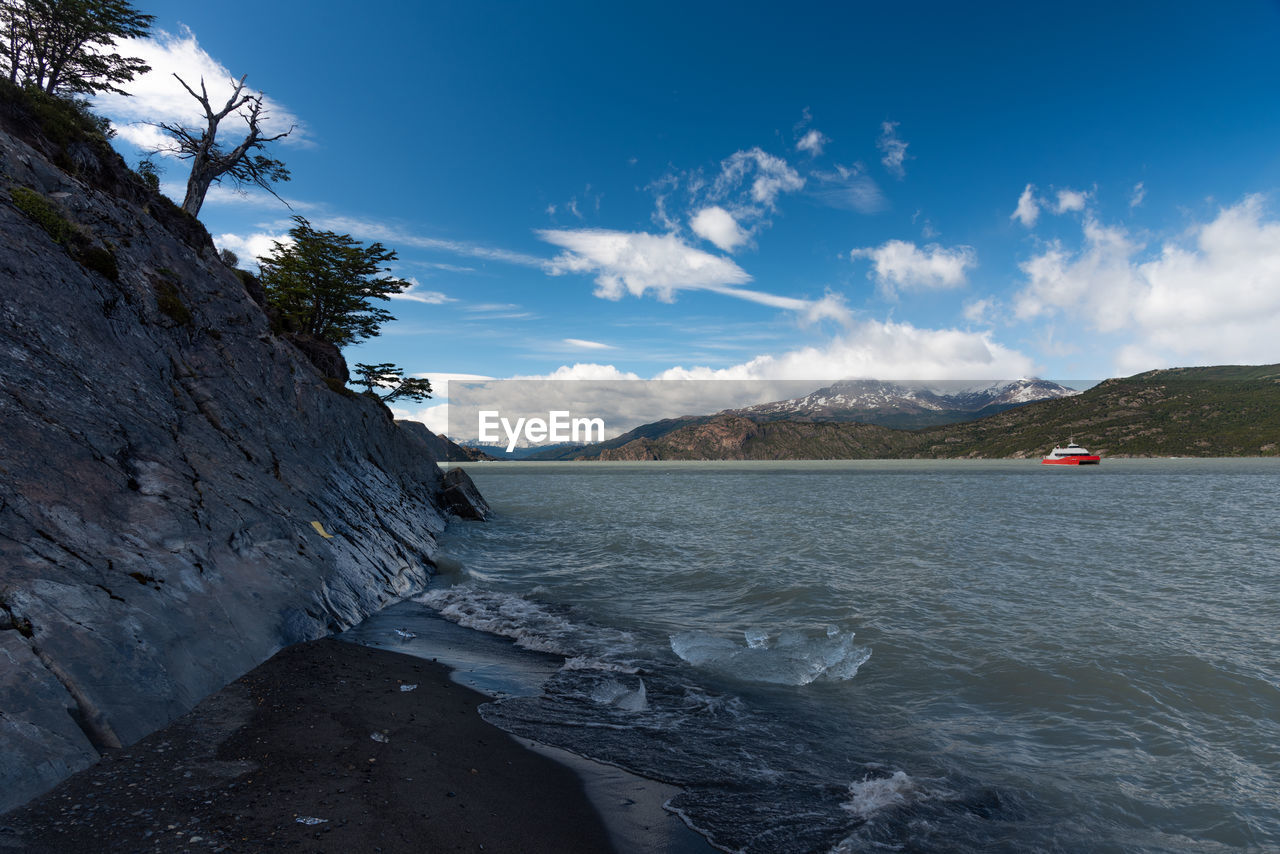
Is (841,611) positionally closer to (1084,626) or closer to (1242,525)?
(1084,626)

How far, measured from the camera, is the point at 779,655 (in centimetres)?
1289

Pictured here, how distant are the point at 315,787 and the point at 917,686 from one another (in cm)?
1127

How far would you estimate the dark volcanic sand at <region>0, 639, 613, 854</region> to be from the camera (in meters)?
5.00

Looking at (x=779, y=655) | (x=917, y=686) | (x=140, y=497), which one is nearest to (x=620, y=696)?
(x=779, y=655)

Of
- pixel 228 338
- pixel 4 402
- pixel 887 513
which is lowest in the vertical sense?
pixel 887 513

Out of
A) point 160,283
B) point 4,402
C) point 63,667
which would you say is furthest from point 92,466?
point 160,283

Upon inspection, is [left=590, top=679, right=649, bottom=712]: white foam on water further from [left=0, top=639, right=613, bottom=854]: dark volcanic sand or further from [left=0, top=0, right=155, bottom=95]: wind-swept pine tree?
[left=0, top=0, right=155, bottom=95]: wind-swept pine tree

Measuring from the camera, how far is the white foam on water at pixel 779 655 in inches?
466

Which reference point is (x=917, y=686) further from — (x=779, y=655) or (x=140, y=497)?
(x=140, y=497)

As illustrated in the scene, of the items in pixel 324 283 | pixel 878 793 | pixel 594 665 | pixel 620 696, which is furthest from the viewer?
pixel 324 283

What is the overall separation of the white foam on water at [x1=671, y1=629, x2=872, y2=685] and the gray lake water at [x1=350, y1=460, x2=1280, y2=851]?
0.08 m

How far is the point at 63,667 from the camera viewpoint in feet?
21.9

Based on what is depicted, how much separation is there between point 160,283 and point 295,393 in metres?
6.00

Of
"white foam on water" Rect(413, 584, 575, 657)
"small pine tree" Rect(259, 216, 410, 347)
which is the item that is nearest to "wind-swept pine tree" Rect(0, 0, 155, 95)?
"small pine tree" Rect(259, 216, 410, 347)
